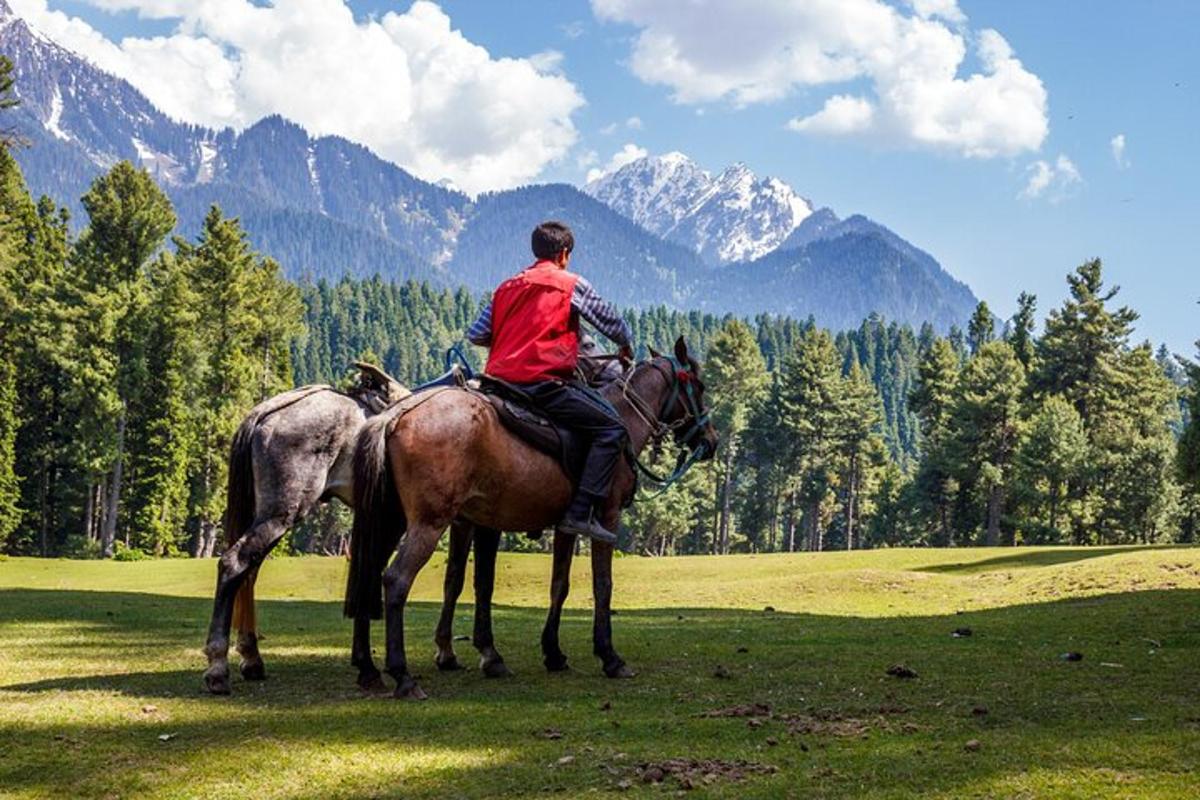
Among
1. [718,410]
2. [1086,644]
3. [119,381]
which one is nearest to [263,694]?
[1086,644]

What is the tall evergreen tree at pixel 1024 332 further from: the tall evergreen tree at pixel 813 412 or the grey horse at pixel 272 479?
the grey horse at pixel 272 479

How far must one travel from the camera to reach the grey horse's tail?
9.73 m

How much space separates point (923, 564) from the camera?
34812 mm

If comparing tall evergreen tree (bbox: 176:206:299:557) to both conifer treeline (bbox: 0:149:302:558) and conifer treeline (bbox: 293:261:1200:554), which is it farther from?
conifer treeline (bbox: 293:261:1200:554)

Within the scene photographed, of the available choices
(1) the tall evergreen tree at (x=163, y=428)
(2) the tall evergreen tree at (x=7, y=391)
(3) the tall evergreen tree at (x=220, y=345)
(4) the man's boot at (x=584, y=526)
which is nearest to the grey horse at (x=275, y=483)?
(4) the man's boot at (x=584, y=526)

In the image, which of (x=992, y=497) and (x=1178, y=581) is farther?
(x=992, y=497)

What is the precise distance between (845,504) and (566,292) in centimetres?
10671

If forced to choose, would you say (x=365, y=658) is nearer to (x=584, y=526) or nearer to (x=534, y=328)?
(x=584, y=526)

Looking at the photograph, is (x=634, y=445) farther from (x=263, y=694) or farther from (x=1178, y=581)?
(x=1178, y=581)

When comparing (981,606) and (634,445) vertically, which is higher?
Result: (634,445)

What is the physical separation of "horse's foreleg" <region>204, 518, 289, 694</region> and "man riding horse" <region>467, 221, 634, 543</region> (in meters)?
2.67

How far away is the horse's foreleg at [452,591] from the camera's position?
10.8 metres

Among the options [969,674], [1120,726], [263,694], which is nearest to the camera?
[1120,726]

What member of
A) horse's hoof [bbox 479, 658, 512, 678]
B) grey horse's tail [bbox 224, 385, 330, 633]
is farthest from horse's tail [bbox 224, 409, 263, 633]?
horse's hoof [bbox 479, 658, 512, 678]
